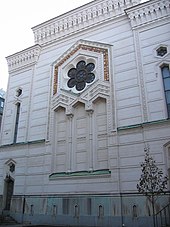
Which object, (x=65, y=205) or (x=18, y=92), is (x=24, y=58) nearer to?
(x=18, y=92)

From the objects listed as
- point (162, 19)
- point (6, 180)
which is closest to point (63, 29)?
point (162, 19)

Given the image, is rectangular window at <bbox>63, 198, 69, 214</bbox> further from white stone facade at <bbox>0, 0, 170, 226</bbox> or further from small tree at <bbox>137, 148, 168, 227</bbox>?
small tree at <bbox>137, 148, 168, 227</bbox>

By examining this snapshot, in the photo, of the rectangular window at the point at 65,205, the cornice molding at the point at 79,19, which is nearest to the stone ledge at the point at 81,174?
the rectangular window at the point at 65,205

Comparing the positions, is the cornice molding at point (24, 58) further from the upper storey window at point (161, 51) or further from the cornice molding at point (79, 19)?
the upper storey window at point (161, 51)

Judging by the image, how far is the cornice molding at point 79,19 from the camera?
18.8 meters

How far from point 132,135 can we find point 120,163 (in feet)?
5.85

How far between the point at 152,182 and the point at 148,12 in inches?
452

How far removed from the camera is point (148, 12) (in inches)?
665

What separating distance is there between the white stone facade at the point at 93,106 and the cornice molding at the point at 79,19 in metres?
0.08

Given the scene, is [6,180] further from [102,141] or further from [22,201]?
[102,141]

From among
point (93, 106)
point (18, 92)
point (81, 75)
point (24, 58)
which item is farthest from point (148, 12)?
point (18, 92)

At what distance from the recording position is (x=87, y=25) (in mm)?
19672

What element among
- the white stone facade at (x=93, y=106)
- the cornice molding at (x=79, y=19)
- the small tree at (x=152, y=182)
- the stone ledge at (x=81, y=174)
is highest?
the cornice molding at (x=79, y=19)

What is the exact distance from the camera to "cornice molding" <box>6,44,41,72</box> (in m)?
21.7
